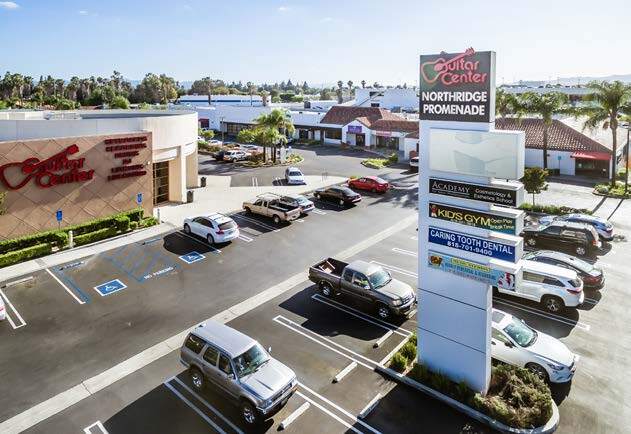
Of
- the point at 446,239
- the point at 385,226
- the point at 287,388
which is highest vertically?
the point at 446,239

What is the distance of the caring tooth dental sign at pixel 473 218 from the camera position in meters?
12.9

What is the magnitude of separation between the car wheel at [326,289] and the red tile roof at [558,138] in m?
38.0

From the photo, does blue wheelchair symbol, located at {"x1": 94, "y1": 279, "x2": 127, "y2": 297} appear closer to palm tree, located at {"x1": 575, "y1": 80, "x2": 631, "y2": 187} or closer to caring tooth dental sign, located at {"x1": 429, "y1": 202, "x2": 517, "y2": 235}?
caring tooth dental sign, located at {"x1": 429, "y1": 202, "x2": 517, "y2": 235}

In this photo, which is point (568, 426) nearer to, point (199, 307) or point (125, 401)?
point (125, 401)

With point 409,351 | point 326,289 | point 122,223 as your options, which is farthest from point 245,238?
point 409,351

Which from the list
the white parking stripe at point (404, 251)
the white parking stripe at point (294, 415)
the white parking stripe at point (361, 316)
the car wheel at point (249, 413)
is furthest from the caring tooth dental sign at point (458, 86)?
the white parking stripe at point (404, 251)

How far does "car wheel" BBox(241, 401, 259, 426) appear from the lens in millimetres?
12391

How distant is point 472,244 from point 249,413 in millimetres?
8114

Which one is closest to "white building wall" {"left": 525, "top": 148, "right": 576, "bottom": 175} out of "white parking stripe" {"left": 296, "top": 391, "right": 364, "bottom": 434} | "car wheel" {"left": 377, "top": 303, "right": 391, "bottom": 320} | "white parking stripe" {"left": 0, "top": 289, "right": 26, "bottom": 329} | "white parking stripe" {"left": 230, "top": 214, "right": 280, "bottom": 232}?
"white parking stripe" {"left": 230, "top": 214, "right": 280, "bottom": 232}

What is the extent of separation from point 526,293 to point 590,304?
9.27ft

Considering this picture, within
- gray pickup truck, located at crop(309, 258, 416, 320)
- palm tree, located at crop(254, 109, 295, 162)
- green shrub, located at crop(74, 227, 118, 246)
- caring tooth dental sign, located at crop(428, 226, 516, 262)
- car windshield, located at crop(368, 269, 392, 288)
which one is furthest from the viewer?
palm tree, located at crop(254, 109, 295, 162)

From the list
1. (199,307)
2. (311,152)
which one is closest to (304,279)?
(199,307)

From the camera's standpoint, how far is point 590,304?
63.5 feet

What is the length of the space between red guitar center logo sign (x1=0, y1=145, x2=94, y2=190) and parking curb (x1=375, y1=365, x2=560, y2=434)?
71.7 feet
